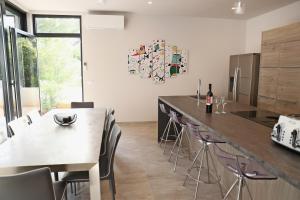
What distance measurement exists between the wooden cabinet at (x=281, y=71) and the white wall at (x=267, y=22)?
794mm

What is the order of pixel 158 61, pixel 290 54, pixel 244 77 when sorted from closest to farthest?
pixel 290 54, pixel 244 77, pixel 158 61

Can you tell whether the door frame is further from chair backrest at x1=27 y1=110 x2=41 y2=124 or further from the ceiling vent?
the ceiling vent

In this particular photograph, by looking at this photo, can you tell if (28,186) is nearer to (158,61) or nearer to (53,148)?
(53,148)

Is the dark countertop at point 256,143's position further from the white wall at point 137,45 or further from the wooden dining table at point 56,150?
the white wall at point 137,45

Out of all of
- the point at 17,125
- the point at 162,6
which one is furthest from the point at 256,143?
the point at 162,6

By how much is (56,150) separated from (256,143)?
1579 millimetres

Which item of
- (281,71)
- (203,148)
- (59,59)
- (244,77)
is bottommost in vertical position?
(203,148)

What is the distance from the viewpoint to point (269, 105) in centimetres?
465

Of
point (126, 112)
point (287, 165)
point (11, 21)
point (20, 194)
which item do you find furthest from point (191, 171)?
point (11, 21)

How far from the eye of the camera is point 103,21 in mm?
5684

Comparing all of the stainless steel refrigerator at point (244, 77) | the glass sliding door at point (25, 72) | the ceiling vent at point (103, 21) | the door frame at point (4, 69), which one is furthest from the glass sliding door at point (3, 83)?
the stainless steel refrigerator at point (244, 77)

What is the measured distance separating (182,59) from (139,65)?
46.8 inches

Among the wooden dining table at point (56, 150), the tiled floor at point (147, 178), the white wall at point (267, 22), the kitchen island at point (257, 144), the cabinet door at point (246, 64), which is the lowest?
the tiled floor at point (147, 178)

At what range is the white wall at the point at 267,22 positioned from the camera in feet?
16.0
